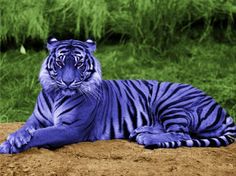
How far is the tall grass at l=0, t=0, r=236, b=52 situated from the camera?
21.2ft

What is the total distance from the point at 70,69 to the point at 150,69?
2881 millimetres

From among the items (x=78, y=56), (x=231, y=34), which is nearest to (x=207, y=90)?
(x=231, y=34)

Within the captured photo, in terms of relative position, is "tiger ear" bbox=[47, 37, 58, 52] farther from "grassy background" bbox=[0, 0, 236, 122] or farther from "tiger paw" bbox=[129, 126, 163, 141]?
"grassy background" bbox=[0, 0, 236, 122]

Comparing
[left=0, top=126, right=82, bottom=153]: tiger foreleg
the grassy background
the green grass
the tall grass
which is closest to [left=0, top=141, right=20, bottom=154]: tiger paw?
[left=0, top=126, right=82, bottom=153]: tiger foreleg

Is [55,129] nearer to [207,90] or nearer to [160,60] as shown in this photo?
[207,90]

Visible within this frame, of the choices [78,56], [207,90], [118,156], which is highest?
[78,56]

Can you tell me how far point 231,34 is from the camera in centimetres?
703

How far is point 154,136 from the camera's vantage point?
3584 millimetres

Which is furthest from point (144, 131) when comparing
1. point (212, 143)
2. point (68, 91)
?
point (68, 91)

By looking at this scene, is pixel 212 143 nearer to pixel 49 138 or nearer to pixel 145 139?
pixel 145 139

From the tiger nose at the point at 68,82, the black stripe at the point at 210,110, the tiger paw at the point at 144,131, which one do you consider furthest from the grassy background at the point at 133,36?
the tiger nose at the point at 68,82

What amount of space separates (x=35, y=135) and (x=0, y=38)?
11.5 ft

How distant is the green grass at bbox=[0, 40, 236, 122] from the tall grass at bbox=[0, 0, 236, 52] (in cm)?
14

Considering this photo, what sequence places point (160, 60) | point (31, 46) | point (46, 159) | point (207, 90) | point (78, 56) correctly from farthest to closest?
1. point (31, 46)
2. point (160, 60)
3. point (207, 90)
4. point (78, 56)
5. point (46, 159)
